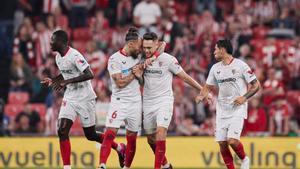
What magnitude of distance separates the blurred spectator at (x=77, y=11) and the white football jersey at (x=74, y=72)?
10.9m

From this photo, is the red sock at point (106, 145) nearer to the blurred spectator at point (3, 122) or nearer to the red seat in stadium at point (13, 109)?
the blurred spectator at point (3, 122)

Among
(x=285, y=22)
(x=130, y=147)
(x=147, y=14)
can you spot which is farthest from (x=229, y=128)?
(x=285, y=22)

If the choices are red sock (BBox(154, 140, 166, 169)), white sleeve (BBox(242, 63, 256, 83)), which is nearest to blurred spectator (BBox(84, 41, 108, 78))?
white sleeve (BBox(242, 63, 256, 83))

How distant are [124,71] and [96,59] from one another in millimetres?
9304

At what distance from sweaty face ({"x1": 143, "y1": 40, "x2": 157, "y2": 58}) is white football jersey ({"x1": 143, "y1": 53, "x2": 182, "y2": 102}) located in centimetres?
22

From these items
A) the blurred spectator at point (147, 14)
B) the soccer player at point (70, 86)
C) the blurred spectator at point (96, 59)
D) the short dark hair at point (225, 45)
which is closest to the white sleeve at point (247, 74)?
the short dark hair at point (225, 45)

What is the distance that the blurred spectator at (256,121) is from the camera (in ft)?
84.6

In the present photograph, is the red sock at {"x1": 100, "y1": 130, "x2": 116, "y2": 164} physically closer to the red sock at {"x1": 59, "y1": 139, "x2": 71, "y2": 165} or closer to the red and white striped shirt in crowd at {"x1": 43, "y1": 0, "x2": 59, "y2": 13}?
the red sock at {"x1": 59, "y1": 139, "x2": 71, "y2": 165}

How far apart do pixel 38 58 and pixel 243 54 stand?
5307 mm

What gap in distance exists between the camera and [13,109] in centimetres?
2673

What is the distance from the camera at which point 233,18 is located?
29.2 m

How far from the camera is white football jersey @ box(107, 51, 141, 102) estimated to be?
1870 centimetres

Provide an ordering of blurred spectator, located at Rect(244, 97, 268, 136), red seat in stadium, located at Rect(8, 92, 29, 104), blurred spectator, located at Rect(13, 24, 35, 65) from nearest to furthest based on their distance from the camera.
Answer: blurred spectator, located at Rect(244, 97, 268, 136) < red seat in stadium, located at Rect(8, 92, 29, 104) < blurred spectator, located at Rect(13, 24, 35, 65)

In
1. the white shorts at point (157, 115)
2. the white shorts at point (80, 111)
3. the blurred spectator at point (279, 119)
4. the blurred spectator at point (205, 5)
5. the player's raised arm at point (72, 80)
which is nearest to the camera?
the player's raised arm at point (72, 80)
